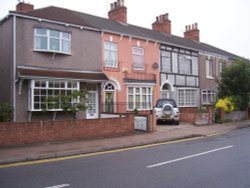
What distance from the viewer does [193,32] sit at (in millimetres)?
34688

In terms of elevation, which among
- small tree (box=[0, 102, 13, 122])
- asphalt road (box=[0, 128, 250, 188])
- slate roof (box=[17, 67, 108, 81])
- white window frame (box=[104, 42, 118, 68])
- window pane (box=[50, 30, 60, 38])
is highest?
window pane (box=[50, 30, 60, 38])

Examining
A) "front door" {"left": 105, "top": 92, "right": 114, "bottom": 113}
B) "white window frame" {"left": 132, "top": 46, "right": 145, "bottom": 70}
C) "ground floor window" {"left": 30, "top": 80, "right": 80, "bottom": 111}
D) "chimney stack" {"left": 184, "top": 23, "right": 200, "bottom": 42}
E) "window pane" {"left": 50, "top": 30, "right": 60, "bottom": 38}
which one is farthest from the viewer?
"chimney stack" {"left": 184, "top": 23, "right": 200, "bottom": 42}

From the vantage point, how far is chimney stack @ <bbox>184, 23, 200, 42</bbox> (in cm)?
3462

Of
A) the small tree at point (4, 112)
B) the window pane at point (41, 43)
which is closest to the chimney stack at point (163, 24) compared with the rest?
the window pane at point (41, 43)

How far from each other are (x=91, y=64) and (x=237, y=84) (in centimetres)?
1333

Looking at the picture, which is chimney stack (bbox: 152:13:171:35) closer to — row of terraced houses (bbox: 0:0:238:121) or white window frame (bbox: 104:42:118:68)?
row of terraced houses (bbox: 0:0:238:121)

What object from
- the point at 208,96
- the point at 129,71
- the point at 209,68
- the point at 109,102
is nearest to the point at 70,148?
the point at 109,102

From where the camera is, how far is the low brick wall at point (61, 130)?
1108 centimetres

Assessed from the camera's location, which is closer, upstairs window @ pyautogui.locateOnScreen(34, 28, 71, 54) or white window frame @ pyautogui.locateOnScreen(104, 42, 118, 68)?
upstairs window @ pyautogui.locateOnScreen(34, 28, 71, 54)

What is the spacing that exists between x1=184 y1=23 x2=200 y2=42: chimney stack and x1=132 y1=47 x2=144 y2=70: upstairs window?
44.7 feet

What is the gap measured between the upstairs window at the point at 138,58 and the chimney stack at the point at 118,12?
160 inches

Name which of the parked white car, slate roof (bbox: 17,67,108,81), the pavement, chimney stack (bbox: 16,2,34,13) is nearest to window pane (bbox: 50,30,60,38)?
slate roof (bbox: 17,67,108,81)

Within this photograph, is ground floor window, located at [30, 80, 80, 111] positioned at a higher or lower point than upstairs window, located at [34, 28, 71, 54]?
lower

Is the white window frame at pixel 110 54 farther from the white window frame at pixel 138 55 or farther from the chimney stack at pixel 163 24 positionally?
the chimney stack at pixel 163 24
